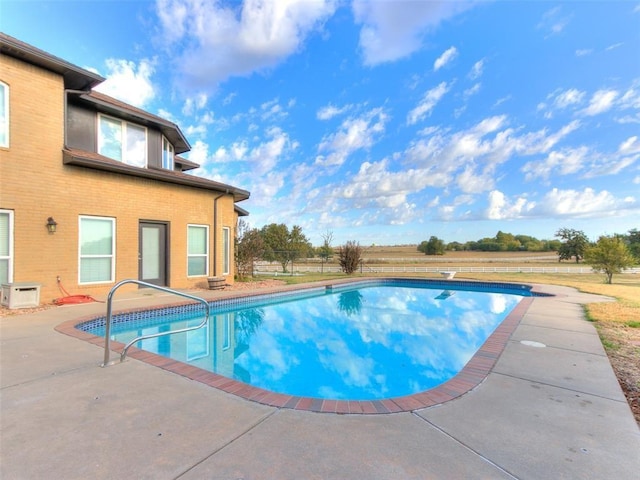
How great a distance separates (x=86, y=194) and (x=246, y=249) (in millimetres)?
7938

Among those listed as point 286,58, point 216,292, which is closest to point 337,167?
point 286,58

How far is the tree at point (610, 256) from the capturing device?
16.1 metres

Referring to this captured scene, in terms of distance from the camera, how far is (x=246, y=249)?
1576cm

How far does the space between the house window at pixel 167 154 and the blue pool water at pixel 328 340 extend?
6.48 m

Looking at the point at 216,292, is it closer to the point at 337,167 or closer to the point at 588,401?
the point at 588,401

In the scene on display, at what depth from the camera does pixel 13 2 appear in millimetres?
7898

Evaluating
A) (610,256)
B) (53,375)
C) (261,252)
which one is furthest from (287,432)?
(610,256)

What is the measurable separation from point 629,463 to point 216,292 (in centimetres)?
1009

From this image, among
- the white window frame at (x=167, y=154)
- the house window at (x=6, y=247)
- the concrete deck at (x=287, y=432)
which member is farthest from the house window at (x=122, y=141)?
the concrete deck at (x=287, y=432)

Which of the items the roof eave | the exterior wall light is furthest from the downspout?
the exterior wall light

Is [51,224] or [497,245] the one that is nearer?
[51,224]

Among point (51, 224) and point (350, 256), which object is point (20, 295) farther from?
point (350, 256)

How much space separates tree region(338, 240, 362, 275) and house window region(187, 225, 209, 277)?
10.4 meters

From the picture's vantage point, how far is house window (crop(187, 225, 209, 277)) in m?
11.2
